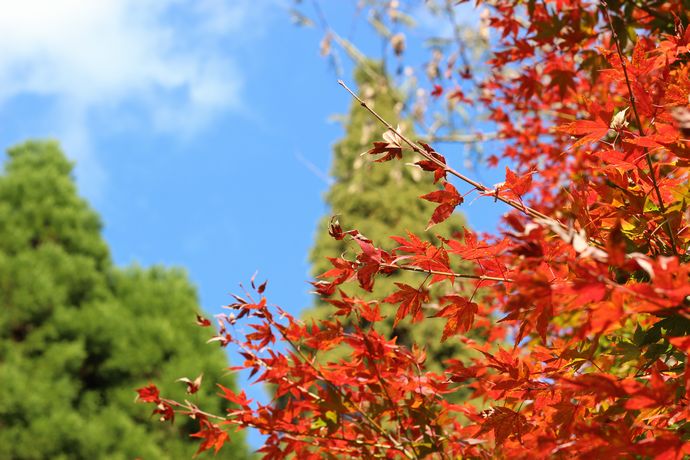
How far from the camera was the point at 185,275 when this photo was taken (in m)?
15.5

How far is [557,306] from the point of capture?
69.6 inches

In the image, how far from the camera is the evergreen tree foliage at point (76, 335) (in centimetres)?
1171

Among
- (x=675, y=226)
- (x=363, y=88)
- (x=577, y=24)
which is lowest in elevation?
(x=675, y=226)

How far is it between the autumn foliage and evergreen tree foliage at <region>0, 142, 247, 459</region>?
955 centimetres

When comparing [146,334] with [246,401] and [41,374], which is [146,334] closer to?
[41,374]

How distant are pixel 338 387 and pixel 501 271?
1.00 metres

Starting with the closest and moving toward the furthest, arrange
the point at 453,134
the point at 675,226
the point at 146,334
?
A: the point at 675,226 < the point at 453,134 < the point at 146,334

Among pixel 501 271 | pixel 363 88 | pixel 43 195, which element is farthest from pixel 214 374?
pixel 501 271

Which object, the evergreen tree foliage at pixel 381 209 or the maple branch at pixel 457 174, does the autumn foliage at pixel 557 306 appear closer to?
the maple branch at pixel 457 174

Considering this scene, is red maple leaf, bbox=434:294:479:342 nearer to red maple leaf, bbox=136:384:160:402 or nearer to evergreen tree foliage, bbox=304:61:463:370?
red maple leaf, bbox=136:384:160:402

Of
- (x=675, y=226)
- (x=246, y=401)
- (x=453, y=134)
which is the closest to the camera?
(x=675, y=226)

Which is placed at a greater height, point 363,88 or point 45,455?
point 363,88

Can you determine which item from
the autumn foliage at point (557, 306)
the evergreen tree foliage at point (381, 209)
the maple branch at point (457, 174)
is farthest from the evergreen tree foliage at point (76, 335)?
the maple branch at point (457, 174)

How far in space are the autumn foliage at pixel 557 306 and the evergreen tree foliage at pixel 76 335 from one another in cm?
955
